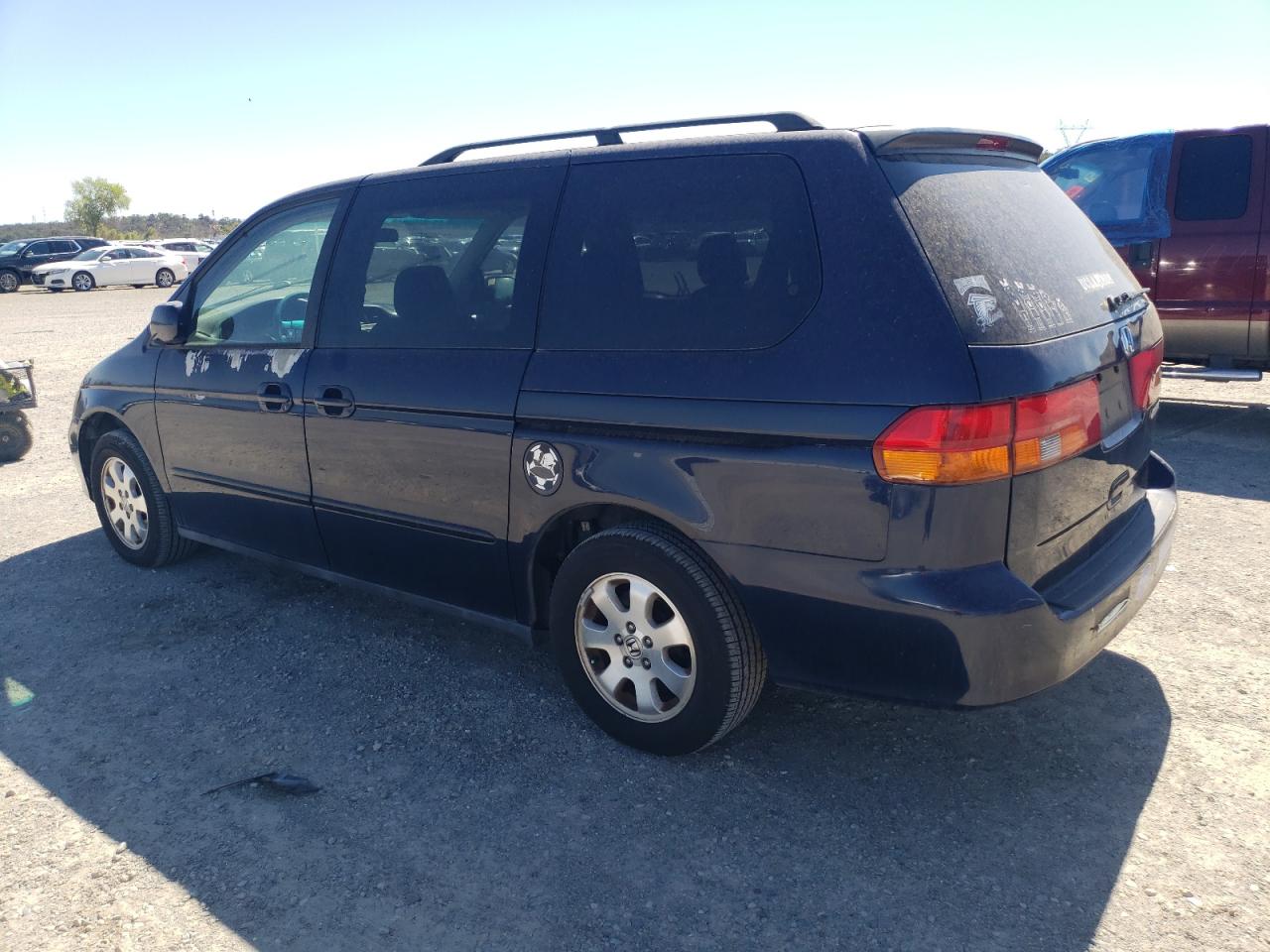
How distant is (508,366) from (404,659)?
1.42 m

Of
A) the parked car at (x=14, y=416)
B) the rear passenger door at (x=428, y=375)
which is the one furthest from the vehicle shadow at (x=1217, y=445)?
the parked car at (x=14, y=416)

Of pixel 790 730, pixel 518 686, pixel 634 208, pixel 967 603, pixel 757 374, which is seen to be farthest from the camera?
pixel 518 686

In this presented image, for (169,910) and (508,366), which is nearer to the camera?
(169,910)

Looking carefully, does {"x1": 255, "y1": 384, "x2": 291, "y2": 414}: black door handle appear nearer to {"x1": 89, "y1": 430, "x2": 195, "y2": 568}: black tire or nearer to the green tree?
{"x1": 89, "y1": 430, "x2": 195, "y2": 568}: black tire

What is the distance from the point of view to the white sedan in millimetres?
30953

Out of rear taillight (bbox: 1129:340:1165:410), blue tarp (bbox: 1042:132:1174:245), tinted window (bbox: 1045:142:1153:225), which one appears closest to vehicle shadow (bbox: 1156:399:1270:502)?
blue tarp (bbox: 1042:132:1174:245)

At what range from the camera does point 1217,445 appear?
22.9ft

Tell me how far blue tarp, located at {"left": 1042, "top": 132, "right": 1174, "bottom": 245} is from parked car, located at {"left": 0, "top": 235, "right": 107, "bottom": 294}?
33158 mm

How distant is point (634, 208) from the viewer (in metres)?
3.16

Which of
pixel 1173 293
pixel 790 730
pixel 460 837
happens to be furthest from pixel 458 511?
pixel 1173 293

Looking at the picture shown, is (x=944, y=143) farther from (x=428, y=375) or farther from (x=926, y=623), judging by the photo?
(x=428, y=375)

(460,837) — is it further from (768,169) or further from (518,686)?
(768,169)

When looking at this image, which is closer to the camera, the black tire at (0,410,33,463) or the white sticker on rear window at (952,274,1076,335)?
the white sticker on rear window at (952,274,1076,335)

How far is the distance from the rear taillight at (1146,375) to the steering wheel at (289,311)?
3018 mm
